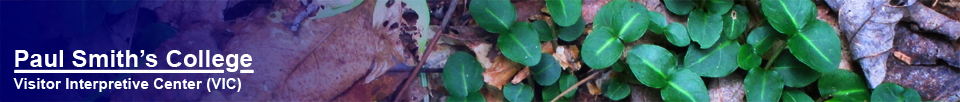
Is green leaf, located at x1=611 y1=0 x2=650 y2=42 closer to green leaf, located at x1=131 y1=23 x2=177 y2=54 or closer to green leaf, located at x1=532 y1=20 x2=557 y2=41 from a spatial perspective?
green leaf, located at x1=532 y1=20 x2=557 y2=41

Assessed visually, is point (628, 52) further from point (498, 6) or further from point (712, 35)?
point (498, 6)

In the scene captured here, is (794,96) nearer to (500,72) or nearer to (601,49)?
(601,49)

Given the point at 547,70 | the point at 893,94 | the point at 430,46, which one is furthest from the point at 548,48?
the point at 893,94

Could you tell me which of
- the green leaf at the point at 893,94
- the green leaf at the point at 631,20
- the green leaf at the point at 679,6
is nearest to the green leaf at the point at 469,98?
the green leaf at the point at 631,20

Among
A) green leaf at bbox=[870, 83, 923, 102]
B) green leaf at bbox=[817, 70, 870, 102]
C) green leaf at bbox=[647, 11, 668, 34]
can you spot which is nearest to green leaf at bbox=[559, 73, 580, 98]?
green leaf at bbox=[647, 11, 668, 34]

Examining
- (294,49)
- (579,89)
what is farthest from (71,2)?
(579,89)

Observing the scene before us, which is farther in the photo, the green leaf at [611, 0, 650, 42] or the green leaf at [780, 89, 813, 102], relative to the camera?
the green leaf at [780, 89, 813, 102]

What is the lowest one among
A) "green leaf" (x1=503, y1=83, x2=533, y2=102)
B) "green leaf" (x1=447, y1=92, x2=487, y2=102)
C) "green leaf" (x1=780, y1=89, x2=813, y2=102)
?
"green leaf" (x1=447, y1=92, x2=487, y2=102)
